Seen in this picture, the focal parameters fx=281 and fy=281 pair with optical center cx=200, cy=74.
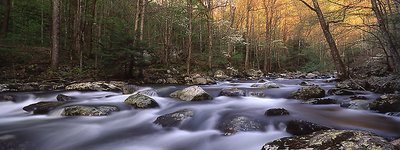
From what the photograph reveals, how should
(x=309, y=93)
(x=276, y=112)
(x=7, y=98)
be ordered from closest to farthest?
(x=276, y=112), (x=7, y=98), (x=309, y=93)

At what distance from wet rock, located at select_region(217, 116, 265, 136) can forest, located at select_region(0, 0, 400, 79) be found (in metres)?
5.16

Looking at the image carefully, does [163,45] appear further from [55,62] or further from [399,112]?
[399,112]

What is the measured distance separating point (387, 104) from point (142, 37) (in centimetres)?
1272

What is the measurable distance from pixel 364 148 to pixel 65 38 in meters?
17.5

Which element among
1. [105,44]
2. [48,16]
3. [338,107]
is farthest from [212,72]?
[338,107]

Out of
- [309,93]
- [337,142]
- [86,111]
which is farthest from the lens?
[309,93]

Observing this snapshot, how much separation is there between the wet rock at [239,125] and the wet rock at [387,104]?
2806mm

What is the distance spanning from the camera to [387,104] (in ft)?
19.6

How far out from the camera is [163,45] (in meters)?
21.2

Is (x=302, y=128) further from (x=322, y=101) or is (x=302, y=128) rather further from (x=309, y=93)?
(x=309, y=93)

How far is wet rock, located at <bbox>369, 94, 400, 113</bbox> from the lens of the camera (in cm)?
585

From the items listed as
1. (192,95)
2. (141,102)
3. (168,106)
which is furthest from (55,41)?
(192,95)

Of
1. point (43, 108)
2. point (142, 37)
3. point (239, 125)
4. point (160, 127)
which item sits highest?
point (142, 37)

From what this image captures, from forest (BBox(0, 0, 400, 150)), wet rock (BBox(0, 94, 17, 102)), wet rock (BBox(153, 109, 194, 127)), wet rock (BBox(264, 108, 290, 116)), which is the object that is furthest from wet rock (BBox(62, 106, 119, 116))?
wet rock (BBox(264, 108, 290, 116))
